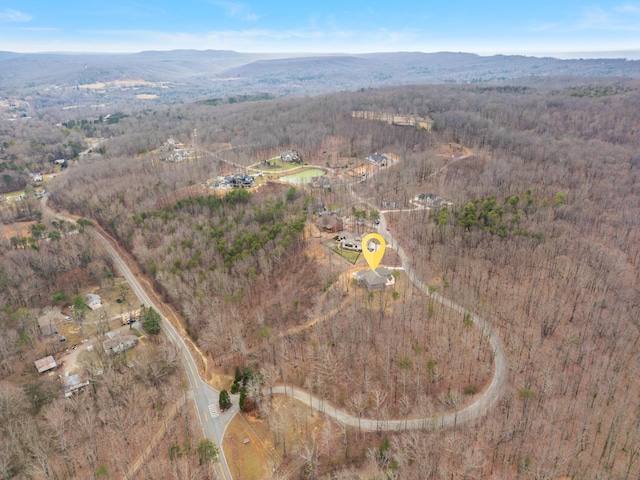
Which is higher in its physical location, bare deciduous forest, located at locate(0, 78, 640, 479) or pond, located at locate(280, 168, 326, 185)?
pond, located at locate(280, 168, 326, 185)

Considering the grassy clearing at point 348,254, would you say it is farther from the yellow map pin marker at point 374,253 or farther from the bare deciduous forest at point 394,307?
the yellow map pin marker at point 374,253

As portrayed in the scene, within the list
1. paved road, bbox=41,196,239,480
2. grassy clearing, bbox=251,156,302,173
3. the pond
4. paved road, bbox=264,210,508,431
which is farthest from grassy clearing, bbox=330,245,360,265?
grassy clearing, bbox=251,156,302,173

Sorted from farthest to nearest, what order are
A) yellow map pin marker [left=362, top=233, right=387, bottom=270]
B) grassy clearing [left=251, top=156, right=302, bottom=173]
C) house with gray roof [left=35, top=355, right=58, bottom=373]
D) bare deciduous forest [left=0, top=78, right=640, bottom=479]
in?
grassy clearing [left=251, top=156, right=302, bottom=173] < yellow map pin marker [left=362, top=233, right=387, bottom=270] < house with gray roof [left=35, top=355, right=58, bottom=373] < bare deciduous forest [left=0, top=78, right=640, bottom=479]

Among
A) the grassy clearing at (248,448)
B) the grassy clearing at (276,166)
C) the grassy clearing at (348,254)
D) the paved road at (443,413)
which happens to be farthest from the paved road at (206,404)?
the grassy clearing at (276,166)

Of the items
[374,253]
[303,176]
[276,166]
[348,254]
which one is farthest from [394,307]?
[276,166]

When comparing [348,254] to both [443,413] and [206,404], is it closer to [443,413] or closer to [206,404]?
[443,413]

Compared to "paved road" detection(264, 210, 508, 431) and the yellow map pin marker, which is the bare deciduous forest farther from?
the yellow map pin marker
